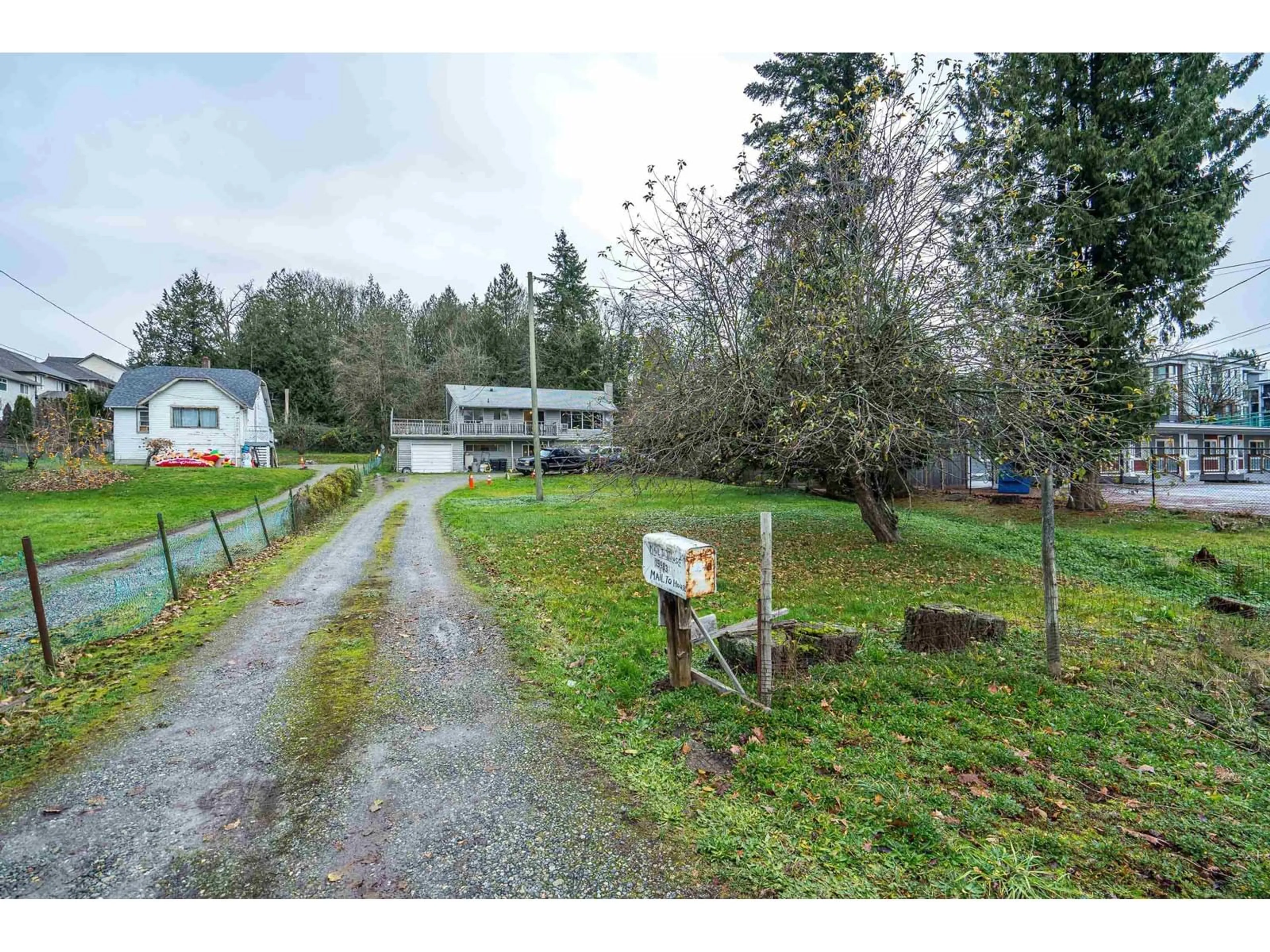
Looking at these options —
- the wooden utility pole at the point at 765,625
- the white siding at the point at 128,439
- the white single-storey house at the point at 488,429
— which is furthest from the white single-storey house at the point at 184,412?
the wooden utility pole at the point at 765,625

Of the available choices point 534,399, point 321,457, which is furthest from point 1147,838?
point 321,457

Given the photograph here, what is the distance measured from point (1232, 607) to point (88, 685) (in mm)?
10966

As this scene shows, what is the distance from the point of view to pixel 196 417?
30344 mm

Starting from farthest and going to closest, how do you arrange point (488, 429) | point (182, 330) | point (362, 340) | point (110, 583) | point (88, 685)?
1. point (182, 330)
2. point (362, 340)
3. point (488, 429)
4. point (110, 583)
5. point (88, 685)

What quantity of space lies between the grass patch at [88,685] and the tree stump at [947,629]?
620 cm

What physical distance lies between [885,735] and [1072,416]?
735 cm

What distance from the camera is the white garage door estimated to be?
118ft

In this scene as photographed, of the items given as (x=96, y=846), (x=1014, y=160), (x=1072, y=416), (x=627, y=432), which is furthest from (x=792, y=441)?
(x=1014, y=160)

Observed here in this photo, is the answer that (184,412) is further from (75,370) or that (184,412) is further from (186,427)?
(75,370)

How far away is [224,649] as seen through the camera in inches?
217

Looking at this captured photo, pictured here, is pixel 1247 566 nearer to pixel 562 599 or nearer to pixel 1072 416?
pixel 1072 416

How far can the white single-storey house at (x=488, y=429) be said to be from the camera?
36.2m

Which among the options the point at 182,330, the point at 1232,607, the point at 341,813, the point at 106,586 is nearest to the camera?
the point at 341,813

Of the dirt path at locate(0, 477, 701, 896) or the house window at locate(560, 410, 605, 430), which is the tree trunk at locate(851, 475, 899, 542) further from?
the house window at locate(560, 410, 605, 430)
